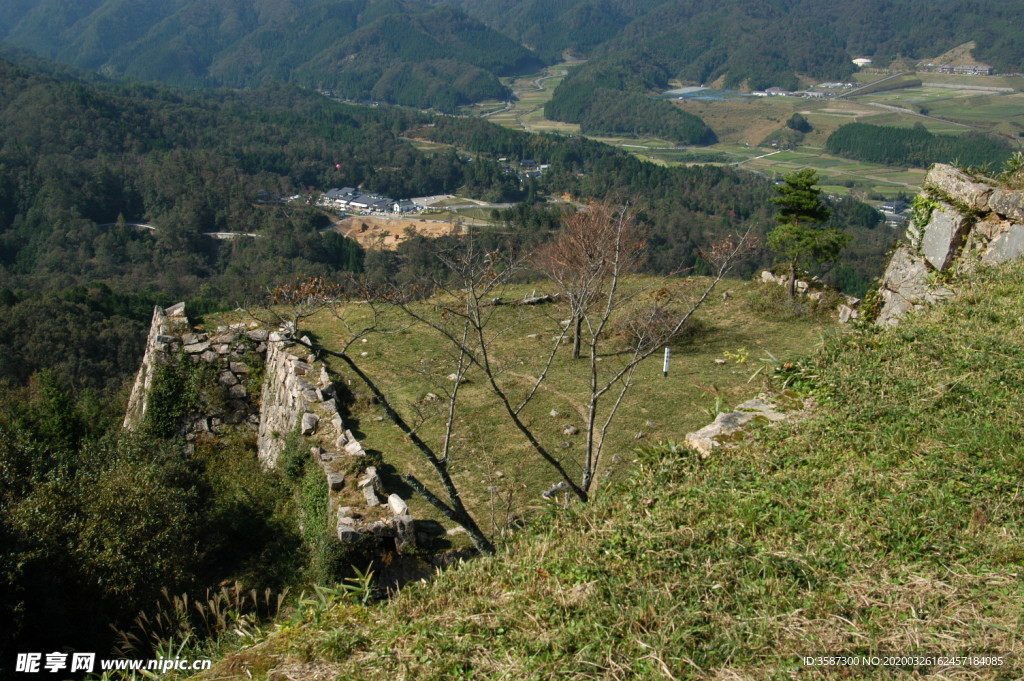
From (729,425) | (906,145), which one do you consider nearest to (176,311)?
(729,425)

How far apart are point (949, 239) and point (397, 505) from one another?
26.5ft

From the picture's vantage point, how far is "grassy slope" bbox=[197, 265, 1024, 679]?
3416 millimetres

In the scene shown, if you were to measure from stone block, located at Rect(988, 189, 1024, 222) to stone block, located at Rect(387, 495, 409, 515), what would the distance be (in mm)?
8468

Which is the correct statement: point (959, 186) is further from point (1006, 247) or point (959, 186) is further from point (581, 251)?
point (581, 251)

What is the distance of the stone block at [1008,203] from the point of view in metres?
8.30

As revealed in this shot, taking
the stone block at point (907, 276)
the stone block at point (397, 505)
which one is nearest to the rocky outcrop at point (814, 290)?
the stone block at point (907, 276)

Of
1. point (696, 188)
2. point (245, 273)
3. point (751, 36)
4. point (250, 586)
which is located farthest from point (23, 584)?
point (751, 36)

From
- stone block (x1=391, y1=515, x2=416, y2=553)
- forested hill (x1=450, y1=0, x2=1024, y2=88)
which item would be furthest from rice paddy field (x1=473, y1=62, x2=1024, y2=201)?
stone block (x1=391, y1=515, x2=416, y2=553)

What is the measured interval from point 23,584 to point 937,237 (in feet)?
37.5

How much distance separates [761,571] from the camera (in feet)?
13.0

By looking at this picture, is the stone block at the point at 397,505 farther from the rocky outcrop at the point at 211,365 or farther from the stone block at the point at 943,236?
the stone block at the point at 943,236

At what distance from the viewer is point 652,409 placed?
39.0 ft

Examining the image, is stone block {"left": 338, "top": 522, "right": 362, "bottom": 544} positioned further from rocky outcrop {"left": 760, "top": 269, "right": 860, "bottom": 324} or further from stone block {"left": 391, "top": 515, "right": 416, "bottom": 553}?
rocky outcrop {"left": 760, "top": 269, "right": 860, "bottom": 324}

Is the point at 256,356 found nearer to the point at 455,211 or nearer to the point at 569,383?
the point at 569,383
